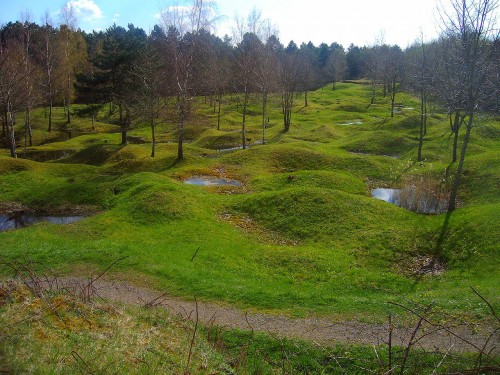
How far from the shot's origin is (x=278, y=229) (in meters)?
25.0

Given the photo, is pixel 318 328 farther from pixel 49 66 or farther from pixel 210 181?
pixel 49 66

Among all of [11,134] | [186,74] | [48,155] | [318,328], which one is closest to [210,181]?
[186,74]

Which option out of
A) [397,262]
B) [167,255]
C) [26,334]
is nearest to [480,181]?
[397,262]

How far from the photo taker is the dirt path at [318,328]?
1200 centimetres

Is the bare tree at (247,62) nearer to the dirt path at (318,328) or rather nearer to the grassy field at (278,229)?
the grassy field at (278,229)

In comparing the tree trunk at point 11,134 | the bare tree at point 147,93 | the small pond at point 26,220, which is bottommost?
the small pond at point 26,220

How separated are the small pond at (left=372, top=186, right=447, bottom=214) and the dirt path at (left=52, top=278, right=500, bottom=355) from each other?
655 inches

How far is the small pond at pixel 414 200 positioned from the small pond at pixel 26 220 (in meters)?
23.7

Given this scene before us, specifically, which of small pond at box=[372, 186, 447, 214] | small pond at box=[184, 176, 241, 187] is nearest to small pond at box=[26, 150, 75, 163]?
small pond at box=[184, 176, 241, 187]

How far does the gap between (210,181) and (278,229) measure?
1331 centimetres

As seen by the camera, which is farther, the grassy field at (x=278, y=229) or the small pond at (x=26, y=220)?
the small pond at (x=26, y=220)

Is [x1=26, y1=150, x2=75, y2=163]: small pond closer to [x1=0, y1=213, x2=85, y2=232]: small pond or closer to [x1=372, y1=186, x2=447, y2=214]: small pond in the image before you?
[x1=0, y1=213, x2=85, y2=232]: small pond

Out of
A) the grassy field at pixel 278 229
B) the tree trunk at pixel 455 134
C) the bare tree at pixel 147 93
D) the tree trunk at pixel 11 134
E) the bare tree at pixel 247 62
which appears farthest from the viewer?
the bare tree at pixel 247 62

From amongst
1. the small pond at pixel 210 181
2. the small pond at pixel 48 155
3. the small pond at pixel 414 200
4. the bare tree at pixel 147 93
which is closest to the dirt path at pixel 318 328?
the small pond at pixel 414 200
